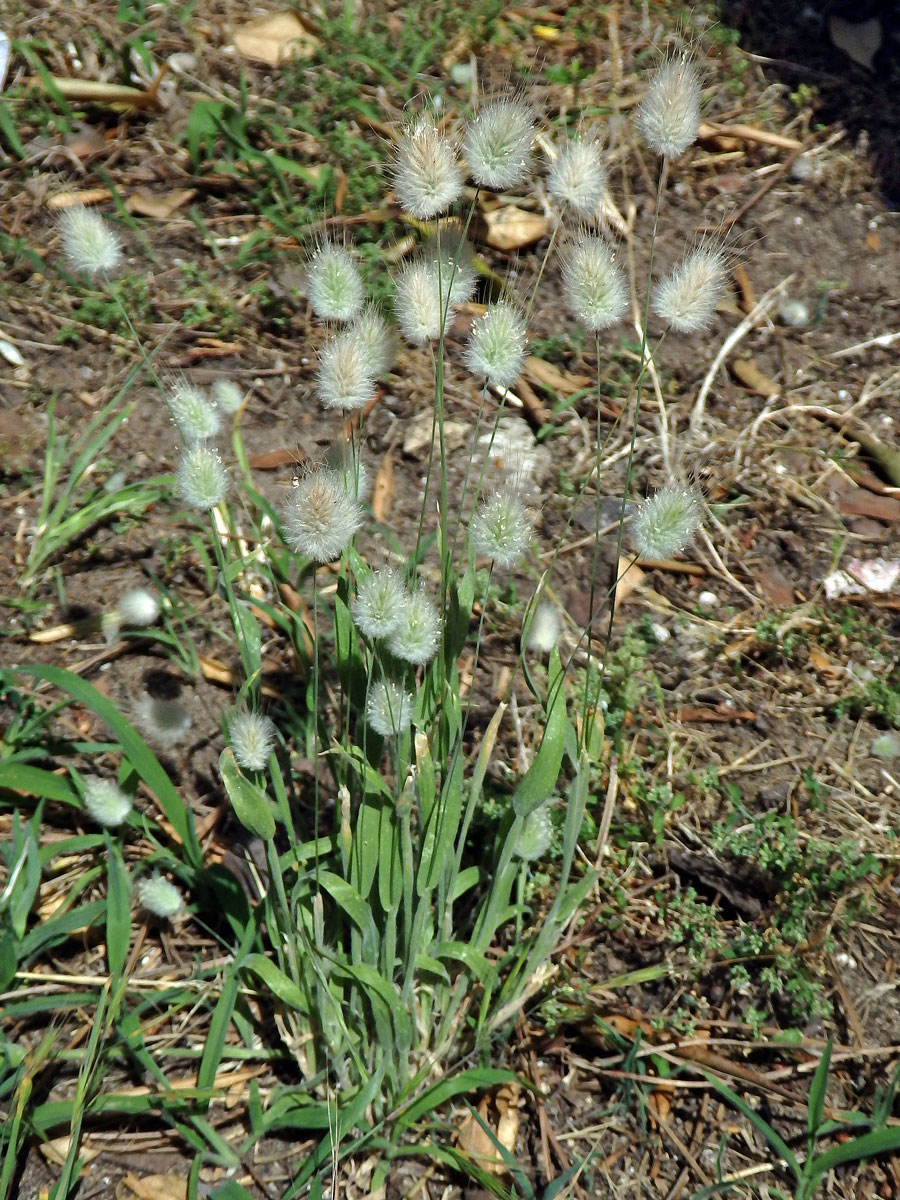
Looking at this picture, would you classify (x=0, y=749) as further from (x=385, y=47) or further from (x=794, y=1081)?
(x=385, y=47)

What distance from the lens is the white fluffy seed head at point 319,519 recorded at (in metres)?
1.21

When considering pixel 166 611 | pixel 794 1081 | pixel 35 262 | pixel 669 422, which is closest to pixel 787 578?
pixel 669 422

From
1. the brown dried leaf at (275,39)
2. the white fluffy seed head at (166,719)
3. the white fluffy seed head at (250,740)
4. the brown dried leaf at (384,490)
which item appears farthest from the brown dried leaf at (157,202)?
the white fluffy seed head at (250,740)

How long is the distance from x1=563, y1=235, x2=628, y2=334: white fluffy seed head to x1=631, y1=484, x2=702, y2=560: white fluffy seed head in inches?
8.7

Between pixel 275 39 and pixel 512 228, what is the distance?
101cm

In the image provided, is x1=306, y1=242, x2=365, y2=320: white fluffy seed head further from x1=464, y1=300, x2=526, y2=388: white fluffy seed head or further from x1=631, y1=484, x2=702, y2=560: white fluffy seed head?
x1=631, y1=484, x2=702, y2=560: white fluffy seed head

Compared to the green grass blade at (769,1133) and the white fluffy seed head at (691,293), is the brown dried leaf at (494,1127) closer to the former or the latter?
the green grass blade at (769,1133)

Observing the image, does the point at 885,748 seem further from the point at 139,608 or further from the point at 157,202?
the point at 157,202

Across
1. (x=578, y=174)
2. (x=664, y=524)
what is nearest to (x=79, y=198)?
(x=578, y=174)

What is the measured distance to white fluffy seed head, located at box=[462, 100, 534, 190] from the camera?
1177mm

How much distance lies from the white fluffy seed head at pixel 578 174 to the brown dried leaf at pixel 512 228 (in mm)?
1364

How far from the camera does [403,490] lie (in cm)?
232

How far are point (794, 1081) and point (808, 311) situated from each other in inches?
72.3

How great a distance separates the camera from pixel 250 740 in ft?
4.35
